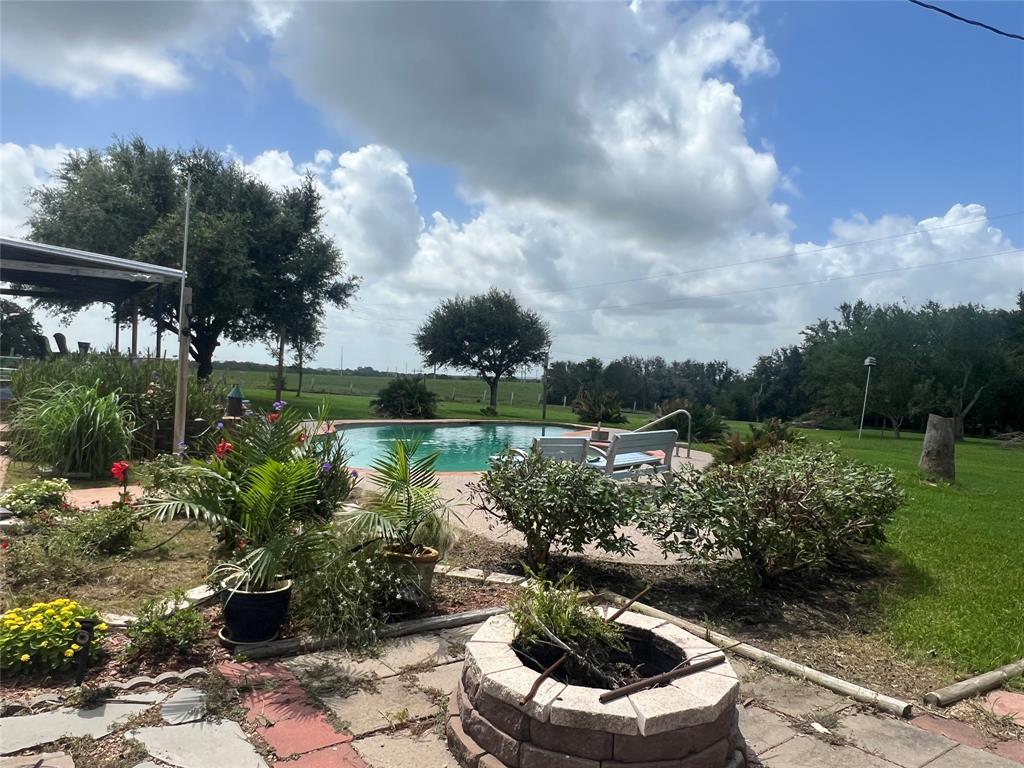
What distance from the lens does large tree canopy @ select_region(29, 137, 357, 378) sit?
19.5 metres

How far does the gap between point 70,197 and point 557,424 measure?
1679 centimetres

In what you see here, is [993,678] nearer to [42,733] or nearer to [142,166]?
[42,733]

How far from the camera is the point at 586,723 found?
87.0 inches

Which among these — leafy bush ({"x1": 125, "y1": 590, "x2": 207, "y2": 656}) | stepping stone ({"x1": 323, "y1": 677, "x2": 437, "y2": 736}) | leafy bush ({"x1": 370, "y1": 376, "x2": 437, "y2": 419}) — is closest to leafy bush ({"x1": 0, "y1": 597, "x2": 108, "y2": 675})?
leafy bush ({"x1": 125, "y1": 590, "x2": 207, "y2": 656})

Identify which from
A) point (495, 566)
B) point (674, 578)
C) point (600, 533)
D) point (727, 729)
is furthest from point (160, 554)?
point (727, 729)

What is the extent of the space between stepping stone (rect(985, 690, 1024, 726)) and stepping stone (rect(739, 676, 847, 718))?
699 mm

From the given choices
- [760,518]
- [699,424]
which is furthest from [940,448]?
[760,518]

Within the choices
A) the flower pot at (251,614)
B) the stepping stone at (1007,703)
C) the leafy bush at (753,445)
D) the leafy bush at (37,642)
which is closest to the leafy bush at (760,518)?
the stepping stone at (1007,703)

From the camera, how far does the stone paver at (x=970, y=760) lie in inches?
101

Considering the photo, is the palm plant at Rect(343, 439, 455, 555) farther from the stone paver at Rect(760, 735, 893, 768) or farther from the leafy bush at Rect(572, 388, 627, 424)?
the leafy bush at Rect(572, 388, 627, 424)

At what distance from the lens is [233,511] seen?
4.06 meters

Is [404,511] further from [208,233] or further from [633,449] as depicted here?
[208,233]

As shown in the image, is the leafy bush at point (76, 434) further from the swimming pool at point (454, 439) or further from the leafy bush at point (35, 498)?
the swimming pool at point (454, 439)

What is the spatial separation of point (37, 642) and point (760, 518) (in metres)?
3.93
